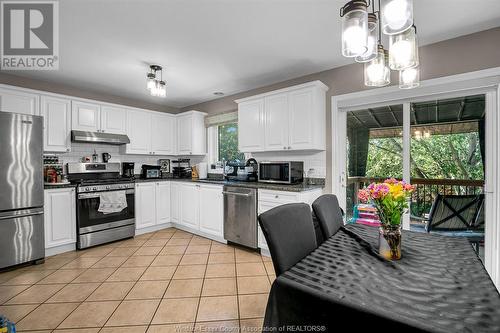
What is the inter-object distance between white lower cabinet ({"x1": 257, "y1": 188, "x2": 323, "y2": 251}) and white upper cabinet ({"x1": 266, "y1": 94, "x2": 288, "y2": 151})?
67 cm

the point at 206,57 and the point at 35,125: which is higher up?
the point at 206,57

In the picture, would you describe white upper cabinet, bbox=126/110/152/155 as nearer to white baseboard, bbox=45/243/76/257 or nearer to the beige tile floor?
white baseboard, bbox=45/243/76/257

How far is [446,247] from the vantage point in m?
1.36

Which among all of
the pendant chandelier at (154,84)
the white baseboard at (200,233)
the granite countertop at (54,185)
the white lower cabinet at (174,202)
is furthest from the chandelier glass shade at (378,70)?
the granite countertop at (54,185)

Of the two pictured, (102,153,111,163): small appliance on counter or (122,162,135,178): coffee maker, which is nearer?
(102,153,111,163): small appliance on counter

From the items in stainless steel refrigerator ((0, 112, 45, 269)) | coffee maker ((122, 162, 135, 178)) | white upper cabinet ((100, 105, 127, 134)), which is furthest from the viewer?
coffee maker ((122, 162, 135, 178))

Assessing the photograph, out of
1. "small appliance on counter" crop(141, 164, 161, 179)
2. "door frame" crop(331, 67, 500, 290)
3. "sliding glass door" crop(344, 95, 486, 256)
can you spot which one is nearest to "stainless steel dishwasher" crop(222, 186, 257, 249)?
"sliding glass door" crop(344, 95, 486, 256)

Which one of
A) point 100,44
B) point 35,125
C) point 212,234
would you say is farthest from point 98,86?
point 212,234

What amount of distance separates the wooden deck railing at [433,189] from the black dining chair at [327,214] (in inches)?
54.2

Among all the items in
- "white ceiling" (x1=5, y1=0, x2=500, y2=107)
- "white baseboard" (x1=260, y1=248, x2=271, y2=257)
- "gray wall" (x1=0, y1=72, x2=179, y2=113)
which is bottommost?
"white baseboard" (x1=260, y1=248, x2=271, y2=257)

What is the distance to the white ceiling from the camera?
1.89 meters

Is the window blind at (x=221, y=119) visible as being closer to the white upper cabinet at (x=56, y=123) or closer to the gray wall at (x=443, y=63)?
the gray wall at (x=443, y=63)

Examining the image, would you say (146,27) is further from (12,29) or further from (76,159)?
(76,159)

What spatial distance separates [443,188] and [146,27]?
3.42 m
